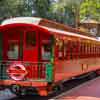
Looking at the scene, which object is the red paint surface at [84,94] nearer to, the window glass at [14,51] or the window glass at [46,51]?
the window glass at [46,51]

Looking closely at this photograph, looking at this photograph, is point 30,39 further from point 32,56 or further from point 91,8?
point 91,8

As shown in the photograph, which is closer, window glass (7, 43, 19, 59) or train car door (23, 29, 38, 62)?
train car door (23, 29, 38, 62)

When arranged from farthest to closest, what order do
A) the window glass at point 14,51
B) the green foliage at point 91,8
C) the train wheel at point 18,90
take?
1. the green foliage at point 91,8
2. the window glass at point 14,51
3. the train wheel at point 18,90

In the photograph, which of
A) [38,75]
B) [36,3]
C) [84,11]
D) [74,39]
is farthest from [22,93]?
[84,11]

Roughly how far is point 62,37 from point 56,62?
137 cm

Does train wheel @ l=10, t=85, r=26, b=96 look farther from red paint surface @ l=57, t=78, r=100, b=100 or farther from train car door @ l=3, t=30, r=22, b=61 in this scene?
red paint surface @ l=57, t=78, r=100, b=100

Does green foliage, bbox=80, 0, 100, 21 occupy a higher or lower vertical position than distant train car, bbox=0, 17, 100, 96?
lower

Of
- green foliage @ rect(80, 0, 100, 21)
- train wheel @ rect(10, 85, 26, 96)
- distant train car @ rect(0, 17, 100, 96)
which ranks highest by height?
distant train car @ rect(0, 17, 100, 96)

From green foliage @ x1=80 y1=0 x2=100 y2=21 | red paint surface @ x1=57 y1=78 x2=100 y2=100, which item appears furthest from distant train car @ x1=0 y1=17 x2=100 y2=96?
green foliage @ x1=80 y1=0 x2=100 y2=21

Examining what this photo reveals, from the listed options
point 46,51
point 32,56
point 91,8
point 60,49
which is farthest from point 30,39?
point 91,8

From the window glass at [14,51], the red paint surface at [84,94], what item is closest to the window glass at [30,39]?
the window glass at [14,51]

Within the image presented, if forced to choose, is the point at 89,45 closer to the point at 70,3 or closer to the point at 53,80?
the point at 53,80

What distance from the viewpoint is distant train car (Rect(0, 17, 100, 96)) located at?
18.0 metres

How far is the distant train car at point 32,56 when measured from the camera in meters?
18.0
